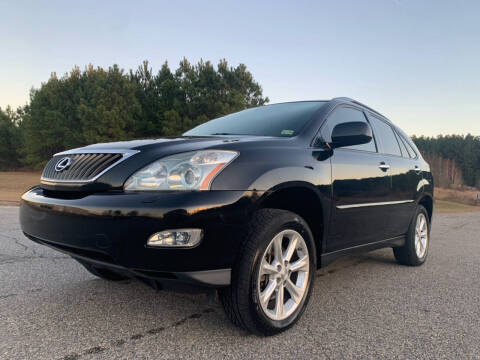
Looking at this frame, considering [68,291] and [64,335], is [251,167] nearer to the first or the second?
[64,335]

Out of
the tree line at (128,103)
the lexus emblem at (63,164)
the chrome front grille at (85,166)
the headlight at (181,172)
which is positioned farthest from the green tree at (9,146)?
the headlight at (181,172)

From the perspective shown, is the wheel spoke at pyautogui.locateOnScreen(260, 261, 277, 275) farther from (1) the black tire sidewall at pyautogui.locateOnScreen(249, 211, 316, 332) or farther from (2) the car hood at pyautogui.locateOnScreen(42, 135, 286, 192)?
(2) the car hood at pyautogui.locateOnScreen(42, 135, 286, 192)

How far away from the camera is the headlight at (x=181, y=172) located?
1985 millimetres

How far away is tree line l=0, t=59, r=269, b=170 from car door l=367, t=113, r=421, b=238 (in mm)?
23220

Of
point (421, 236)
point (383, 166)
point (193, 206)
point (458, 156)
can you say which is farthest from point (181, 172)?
point (458, 156)

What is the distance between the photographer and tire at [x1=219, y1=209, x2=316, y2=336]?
2.06 meters

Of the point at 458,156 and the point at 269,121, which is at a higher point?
the point at 269,121

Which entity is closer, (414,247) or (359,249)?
(359,249)

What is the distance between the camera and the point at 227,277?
200 cm

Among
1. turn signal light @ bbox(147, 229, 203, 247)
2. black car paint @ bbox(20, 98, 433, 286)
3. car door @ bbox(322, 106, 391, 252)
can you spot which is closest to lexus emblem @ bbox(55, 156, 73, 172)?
black car paint @ bbox(20, 98, 433, 286)

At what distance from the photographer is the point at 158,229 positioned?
1869mm

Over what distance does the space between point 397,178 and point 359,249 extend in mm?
1044

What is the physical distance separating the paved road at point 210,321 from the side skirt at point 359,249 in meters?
0.35

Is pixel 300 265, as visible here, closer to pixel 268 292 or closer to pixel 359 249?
pixel 268 292
